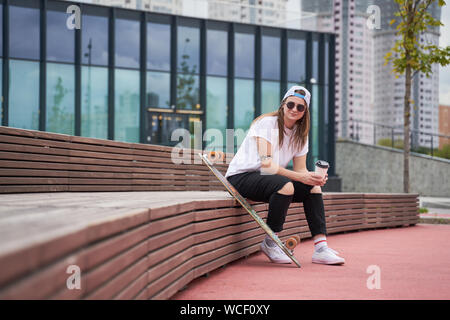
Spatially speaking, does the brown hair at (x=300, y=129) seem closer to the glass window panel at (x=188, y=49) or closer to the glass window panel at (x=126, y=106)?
the glass window panel at (x=126, y=106)

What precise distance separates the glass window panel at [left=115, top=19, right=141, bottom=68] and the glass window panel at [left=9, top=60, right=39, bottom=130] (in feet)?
10.5

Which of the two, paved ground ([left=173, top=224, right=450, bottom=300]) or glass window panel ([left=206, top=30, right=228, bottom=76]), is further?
glass window panel ([left=206, top=30, right=228, bottom=76])

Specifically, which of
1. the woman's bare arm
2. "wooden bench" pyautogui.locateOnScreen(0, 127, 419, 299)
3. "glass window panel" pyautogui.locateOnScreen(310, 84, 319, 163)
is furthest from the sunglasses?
"glass window panel" pyautogui.locateOnScreen(310, 84, 319, 163)

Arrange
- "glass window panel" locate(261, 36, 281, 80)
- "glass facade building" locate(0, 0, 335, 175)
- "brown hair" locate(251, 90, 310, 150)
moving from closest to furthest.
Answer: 1. "brown hair" locate(251, 90, 310, 150)
2. "glass facade building" locate(0, 0, 335, 175)
3. "glass window panel" locate(261, 36, 281, 80)

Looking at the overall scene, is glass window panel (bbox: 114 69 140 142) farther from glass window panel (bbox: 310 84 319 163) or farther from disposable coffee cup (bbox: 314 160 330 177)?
disposable coffee cup (bbox: 314 160 330 177)

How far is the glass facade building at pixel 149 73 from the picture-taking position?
19.6 m

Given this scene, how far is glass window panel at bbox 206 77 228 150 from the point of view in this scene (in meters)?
22.3

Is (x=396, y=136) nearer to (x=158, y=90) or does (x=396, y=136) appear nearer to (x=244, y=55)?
(x=244, y=55)

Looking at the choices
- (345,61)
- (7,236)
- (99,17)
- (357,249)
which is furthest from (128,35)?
(345,61)

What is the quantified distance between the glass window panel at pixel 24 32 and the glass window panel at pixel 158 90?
445 centimetres

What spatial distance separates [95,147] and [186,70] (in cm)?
1516

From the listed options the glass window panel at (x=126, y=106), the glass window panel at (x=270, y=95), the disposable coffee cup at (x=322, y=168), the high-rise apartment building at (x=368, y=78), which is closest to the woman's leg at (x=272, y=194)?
the disposable coffee cup at (x=322, y=168)

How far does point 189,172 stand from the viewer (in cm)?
1009

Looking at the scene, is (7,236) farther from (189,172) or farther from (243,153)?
(189,172)
